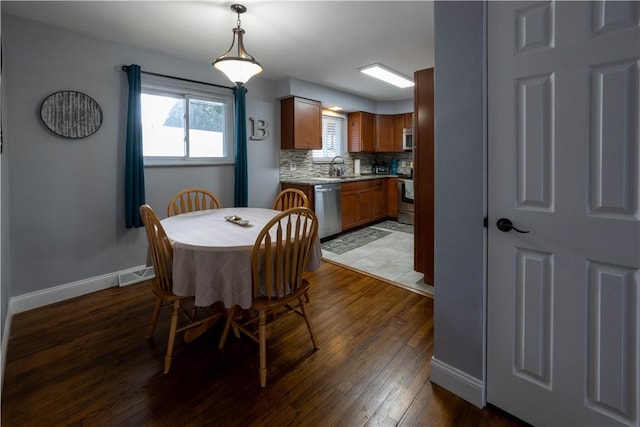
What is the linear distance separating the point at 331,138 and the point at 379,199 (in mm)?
1477

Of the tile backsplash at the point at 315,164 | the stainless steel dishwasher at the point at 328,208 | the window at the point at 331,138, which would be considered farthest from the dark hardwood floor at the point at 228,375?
the window at the point at 331,138

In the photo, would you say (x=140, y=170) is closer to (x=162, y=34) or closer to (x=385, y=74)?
(x=162, y=34)

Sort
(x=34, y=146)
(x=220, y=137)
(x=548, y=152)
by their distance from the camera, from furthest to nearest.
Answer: (x=220, y=137)
(x=34, y=146)
(x=548, y=152)

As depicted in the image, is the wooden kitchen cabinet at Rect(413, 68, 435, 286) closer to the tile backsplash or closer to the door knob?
the door knob

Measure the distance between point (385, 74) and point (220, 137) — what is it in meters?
2.36

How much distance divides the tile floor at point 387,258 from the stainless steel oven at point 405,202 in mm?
587

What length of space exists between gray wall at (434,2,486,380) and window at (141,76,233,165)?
296 centimetres

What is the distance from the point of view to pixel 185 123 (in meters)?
3.69

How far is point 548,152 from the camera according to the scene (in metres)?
1.30

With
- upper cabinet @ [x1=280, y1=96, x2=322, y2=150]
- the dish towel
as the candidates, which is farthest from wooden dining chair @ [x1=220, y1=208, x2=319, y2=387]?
the dish towel

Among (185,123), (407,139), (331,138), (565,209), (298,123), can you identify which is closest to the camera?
(565,209)

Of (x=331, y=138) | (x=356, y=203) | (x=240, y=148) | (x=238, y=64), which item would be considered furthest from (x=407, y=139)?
(x=238, y=64)

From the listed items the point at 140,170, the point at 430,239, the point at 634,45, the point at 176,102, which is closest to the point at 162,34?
the point at 176,102

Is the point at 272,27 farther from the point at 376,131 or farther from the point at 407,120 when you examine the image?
the point at 407,120
